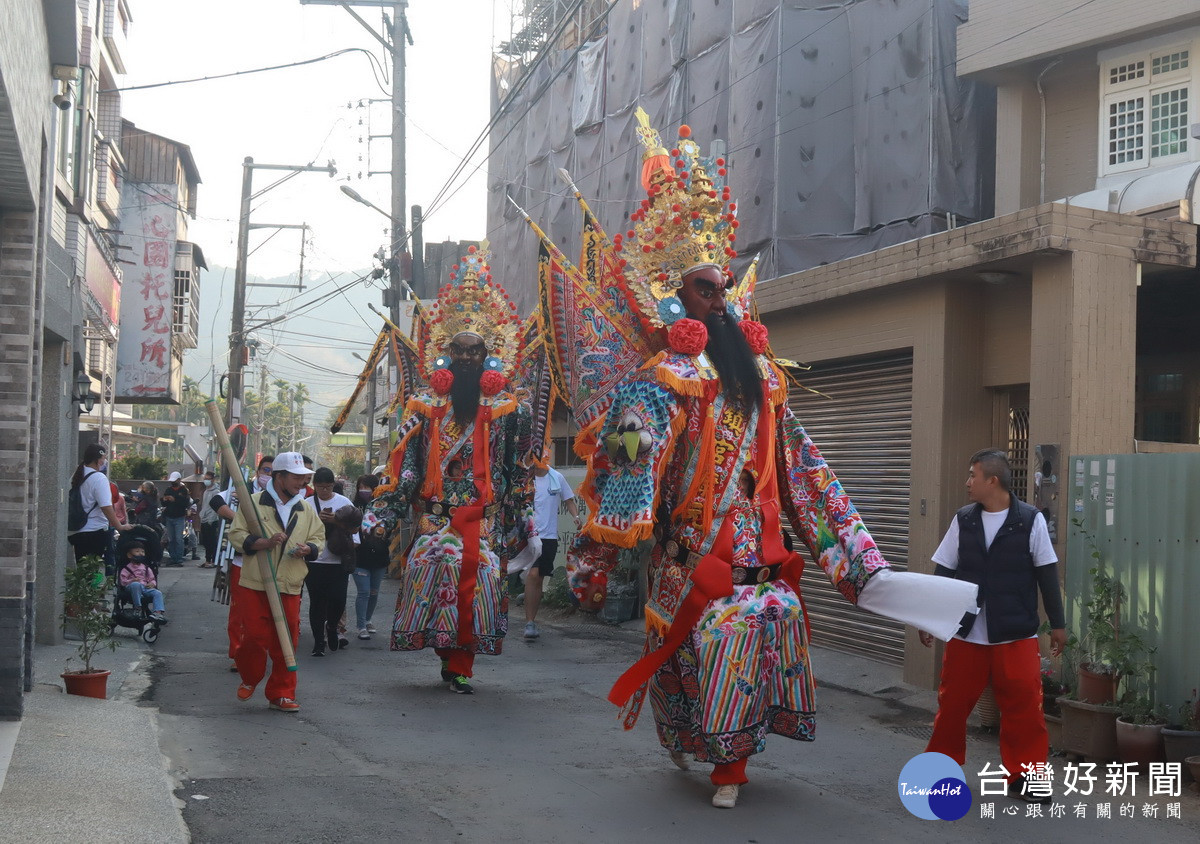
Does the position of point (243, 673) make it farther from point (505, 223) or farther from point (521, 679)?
point (505, 223)

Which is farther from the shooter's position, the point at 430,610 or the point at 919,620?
the point at 430,610

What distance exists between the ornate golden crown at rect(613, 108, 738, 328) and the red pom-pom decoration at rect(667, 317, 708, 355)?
0.13 meters

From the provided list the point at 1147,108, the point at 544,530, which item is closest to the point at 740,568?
the point at 544,530

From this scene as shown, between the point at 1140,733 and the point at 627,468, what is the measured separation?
2.98 metres

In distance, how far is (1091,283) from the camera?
306 inches

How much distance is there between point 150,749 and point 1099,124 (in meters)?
9.78

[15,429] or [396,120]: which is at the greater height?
[396,120]

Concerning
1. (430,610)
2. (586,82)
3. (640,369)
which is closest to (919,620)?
(640,369)

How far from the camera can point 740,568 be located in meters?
5.41

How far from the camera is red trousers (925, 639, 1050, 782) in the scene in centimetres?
543

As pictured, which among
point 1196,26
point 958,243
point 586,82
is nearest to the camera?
point 958,243

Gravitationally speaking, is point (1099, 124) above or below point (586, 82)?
below

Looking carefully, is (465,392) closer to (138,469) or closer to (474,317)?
(474,317)

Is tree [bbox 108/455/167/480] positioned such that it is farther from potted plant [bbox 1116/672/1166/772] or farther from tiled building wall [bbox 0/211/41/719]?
potted plant [bbox 1116/672/1166/772]
